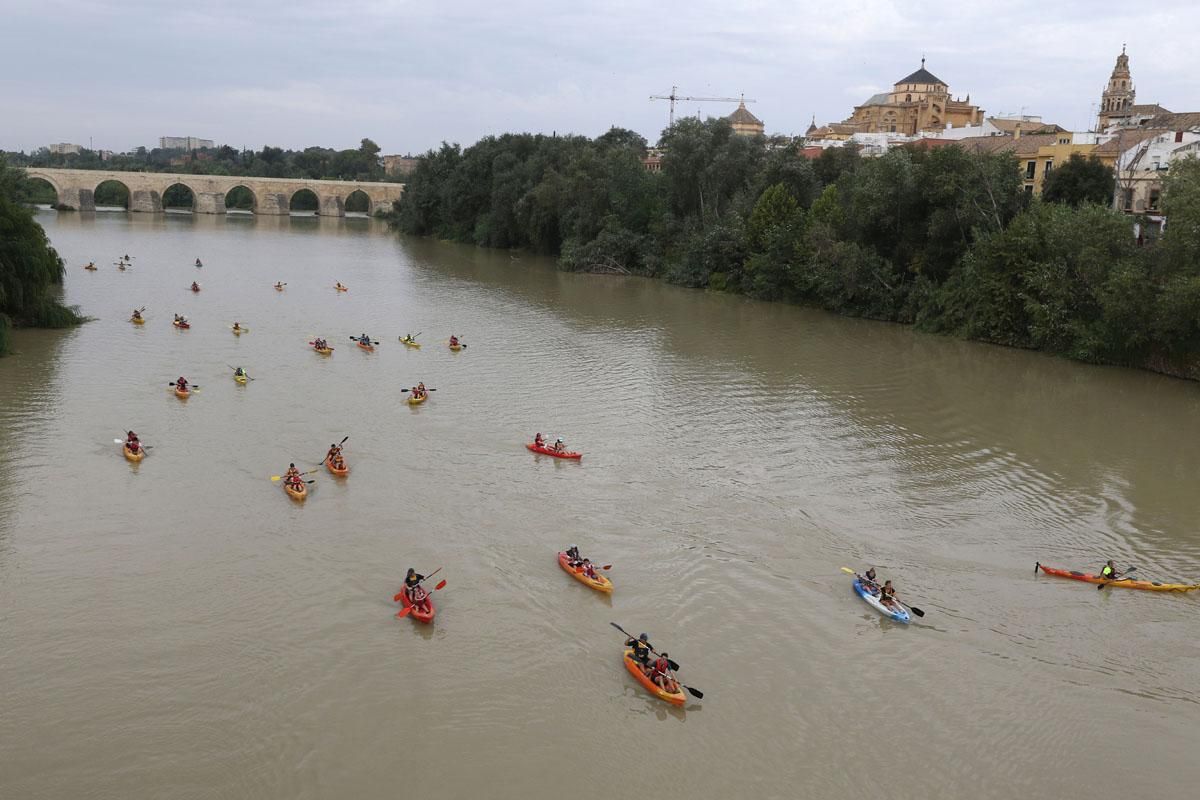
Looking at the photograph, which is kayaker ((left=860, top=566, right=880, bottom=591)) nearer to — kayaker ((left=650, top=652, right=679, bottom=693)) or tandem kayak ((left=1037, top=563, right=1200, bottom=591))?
tandem kayak ((left=1037, top=563, right=1200, bottom=591))

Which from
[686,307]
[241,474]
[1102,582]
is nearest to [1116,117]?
[686,307]

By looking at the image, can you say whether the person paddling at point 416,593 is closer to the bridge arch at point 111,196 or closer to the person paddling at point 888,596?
the person paddling at point 888,596

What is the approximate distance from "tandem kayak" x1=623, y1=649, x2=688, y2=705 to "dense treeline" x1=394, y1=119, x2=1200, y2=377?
27327mm

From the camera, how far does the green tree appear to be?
4691 cm

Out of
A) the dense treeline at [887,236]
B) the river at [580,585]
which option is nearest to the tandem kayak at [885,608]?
the river at [580,585]

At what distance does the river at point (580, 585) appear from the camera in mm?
12719

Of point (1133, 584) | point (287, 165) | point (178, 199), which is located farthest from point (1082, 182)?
point (287, 165)

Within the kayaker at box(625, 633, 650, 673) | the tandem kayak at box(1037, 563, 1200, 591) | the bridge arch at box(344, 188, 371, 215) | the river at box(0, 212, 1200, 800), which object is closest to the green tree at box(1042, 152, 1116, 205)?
the river at box(0, 212, 1200, 800)

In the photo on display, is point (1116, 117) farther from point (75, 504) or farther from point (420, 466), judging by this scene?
point (75, 504)

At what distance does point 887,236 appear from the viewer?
157 feet

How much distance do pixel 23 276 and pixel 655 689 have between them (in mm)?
31980

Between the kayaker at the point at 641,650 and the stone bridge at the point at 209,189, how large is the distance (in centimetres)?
9916

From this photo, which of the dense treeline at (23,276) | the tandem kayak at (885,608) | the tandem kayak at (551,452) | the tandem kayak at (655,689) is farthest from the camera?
the dense treeline at (23,276)

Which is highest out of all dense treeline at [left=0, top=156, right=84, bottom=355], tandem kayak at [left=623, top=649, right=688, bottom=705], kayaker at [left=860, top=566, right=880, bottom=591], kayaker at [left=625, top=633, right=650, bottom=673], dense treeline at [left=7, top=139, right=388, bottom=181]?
dense treeline at [left=7, top=139, right=388, bottom=181]
